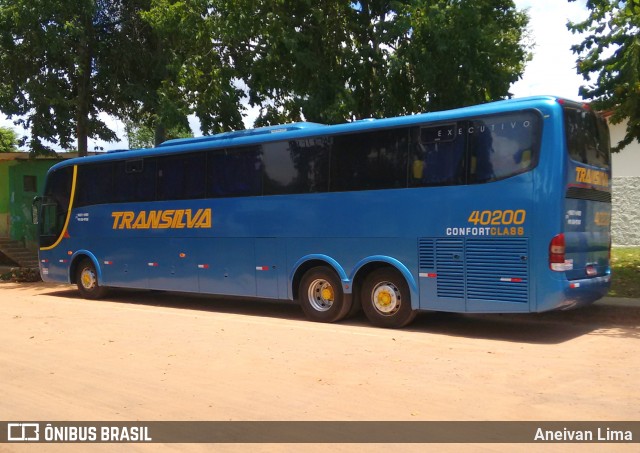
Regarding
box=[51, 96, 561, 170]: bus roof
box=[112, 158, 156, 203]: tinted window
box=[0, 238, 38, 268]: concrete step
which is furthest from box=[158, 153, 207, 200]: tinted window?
box=[0, 238, 38, 268]: concrete step

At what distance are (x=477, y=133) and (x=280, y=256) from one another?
4177 millimetres

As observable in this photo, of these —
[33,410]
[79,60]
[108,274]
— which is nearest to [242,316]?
[108,274]

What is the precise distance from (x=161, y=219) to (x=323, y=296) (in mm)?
4278

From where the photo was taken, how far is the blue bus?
359 inches

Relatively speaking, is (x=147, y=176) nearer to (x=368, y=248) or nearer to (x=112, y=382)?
(x=368, y=248)

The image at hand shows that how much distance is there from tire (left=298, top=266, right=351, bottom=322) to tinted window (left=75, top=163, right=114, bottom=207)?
19.0ft

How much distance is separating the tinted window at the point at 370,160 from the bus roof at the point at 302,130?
0.16 m

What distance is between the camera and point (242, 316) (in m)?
12.6

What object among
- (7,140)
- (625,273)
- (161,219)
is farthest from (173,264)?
(7,140)

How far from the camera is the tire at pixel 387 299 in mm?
10469

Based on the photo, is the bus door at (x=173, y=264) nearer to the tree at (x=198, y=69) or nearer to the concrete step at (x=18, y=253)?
the tree at (x=198, y=69)

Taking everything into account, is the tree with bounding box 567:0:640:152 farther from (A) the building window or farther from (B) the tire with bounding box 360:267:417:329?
(A) the building window

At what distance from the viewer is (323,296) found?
11.6m

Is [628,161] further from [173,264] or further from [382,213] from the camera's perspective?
[173,264]
